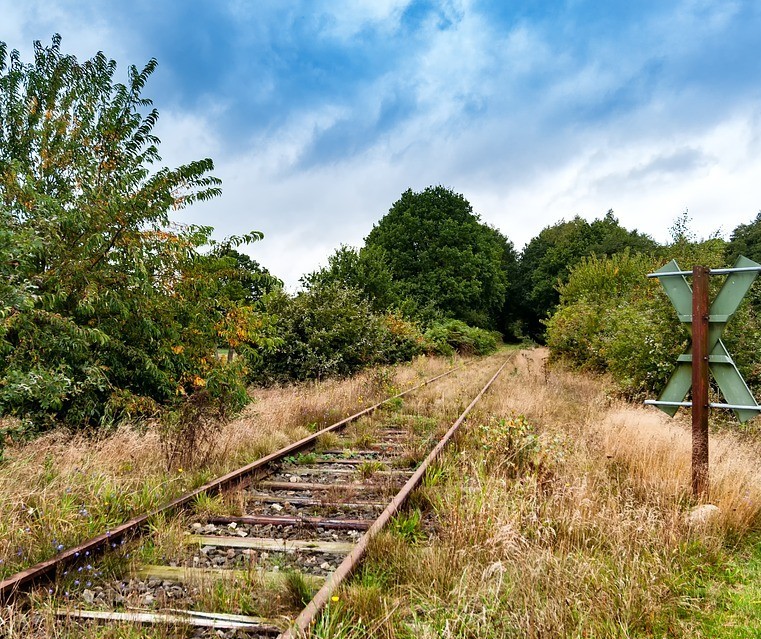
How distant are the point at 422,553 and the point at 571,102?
15490 millimetres

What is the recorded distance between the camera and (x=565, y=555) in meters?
3.37

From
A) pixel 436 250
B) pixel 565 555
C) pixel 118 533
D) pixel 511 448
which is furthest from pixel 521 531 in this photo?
pixel 436 250

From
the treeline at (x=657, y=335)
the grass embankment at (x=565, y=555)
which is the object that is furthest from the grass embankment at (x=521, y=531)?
the treeline at (x=657, y=335)

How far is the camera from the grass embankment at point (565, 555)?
8.58ft

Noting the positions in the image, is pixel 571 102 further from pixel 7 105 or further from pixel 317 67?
pixel 7 105

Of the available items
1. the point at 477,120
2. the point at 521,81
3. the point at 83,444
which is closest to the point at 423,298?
the point at 477,120

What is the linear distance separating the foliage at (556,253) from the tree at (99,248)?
5115 centimetres

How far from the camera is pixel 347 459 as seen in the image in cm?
654

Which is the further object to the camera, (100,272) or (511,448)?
(100,272)

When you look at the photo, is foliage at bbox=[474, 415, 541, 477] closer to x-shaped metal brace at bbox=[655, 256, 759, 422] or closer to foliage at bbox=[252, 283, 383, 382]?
x-shaped metal brace at bbox=[655, 256, 759, 422]

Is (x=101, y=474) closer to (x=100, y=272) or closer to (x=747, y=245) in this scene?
(x=100, y=272)

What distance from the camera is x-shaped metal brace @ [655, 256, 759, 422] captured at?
14.4 ft

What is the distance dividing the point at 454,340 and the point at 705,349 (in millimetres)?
28631

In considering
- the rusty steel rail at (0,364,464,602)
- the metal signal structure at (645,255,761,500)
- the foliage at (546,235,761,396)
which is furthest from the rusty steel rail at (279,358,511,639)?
the foliage at (546,235,761,396)
